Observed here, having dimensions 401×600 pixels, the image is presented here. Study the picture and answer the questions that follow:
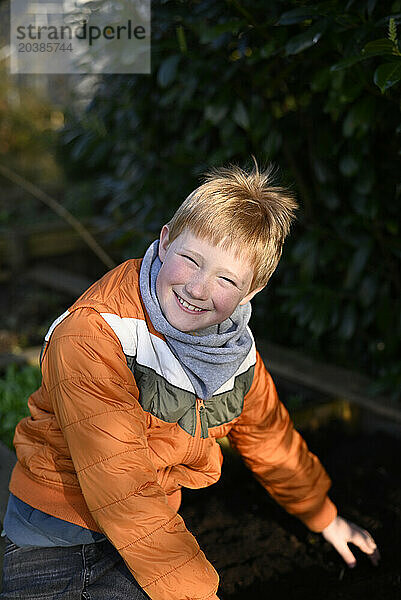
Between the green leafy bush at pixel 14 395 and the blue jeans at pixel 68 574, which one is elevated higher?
the blue jeans at pixel 68 574

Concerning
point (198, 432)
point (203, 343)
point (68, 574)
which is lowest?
point (68, 574)

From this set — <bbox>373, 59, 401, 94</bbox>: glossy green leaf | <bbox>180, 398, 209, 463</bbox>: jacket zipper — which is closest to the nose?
<bbox>180, 398, 209, 463</bbox>: jacket zipper

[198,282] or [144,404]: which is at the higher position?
[198,282]

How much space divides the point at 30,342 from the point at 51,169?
16.7 ft

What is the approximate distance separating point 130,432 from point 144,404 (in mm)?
122

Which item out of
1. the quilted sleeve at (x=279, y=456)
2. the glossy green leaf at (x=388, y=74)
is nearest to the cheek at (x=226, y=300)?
the quilted sleeve at (x=279, y=456)

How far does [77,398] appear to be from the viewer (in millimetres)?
1328

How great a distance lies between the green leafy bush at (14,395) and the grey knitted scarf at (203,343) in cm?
119

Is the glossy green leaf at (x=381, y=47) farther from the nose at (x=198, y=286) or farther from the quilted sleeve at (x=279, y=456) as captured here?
the quilted sleeve at (x=279, y=456)

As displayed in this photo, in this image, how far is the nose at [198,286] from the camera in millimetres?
1377

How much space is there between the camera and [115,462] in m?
1.31

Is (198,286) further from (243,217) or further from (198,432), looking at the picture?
(198,432)

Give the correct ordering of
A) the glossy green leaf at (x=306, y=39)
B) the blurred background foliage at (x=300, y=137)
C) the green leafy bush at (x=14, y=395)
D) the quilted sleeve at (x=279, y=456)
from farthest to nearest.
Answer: the green leafy bush at (x=14, y=395), the blurred background foliage at (x=300, y=137), the glossy green leaf at (x=306, y=39), the quilted sleeve at (x=279, y=456)

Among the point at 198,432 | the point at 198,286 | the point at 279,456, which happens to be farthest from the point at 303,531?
the point at 198,286
